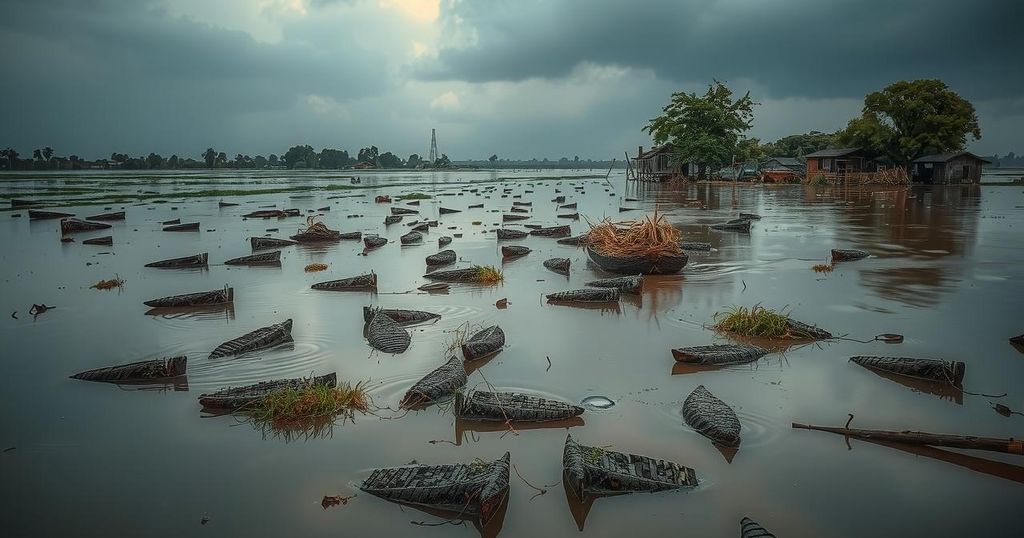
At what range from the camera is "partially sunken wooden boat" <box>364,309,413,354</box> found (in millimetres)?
9609

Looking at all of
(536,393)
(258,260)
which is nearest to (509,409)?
(536,393)

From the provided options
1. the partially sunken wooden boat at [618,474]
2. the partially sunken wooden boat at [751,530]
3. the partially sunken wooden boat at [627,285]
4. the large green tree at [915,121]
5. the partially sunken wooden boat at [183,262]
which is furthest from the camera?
the large green tree at [915,121]

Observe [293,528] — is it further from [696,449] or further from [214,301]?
[214,301]

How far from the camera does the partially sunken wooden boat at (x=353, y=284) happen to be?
14.4m

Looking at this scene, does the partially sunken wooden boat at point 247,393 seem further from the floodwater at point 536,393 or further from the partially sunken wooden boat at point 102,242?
the partially sunken wooden boat at point 102,242

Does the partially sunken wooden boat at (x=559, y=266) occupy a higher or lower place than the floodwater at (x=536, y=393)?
higher

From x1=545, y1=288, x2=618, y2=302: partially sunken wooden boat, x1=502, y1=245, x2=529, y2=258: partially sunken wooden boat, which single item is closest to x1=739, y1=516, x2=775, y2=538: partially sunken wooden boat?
x1=545, y1=288, x2=618, y2=302: partially sunken wooden boat

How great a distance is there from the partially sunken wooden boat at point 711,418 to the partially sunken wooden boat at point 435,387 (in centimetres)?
294

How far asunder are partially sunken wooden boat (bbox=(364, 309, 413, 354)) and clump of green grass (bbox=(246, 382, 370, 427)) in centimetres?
197

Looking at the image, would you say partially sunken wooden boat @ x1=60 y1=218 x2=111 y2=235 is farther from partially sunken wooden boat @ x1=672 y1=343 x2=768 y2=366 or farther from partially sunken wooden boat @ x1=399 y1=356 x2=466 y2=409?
partially sunken wooden boat @ x1=672 y1=343 x2=768 y2=366

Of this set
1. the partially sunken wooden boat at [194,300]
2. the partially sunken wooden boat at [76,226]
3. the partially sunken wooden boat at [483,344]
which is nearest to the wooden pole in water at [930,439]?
the partially sunken wooden boat at [483,344]

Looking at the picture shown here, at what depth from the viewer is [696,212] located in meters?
33.9

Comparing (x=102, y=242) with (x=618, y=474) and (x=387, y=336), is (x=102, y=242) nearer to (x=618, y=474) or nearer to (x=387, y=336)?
(x=387, y=336)

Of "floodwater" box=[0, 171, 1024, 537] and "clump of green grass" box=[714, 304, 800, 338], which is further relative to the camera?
"clump of green grass" box=[714, 304, 800, 338]
